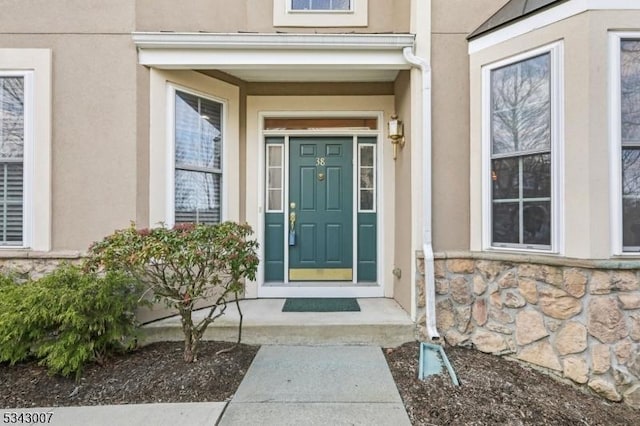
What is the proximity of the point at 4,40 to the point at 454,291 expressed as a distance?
4978 mm

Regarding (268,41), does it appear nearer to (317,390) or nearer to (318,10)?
(318,10)

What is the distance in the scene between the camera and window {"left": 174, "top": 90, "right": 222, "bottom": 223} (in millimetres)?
3801

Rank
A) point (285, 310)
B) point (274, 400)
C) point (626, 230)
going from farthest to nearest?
1. point (285, 310)
2. point (626, 230)
3. point (274, 400)

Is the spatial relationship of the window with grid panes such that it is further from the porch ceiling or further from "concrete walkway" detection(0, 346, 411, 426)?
"concrete walkway" detection(0, 346, 411, 426)

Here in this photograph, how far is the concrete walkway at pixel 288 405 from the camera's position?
229 centimetres

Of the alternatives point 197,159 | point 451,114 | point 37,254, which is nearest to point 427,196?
point 451,114

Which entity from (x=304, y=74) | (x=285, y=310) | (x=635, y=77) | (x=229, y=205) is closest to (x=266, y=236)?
(x=229, y=205)

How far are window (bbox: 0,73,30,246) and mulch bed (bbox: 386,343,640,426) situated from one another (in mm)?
3827

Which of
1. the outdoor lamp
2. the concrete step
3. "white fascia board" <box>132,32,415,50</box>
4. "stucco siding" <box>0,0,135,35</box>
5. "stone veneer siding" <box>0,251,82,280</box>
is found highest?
"stucco siding" <box>0,0,135,35</box>

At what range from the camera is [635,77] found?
272 cm

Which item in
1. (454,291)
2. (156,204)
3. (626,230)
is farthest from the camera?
(156,204)

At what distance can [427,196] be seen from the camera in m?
3.32

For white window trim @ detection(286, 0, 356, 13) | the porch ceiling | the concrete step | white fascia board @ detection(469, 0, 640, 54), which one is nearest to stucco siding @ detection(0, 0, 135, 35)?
the porch ceiling

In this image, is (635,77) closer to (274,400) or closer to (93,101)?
(274,400)
